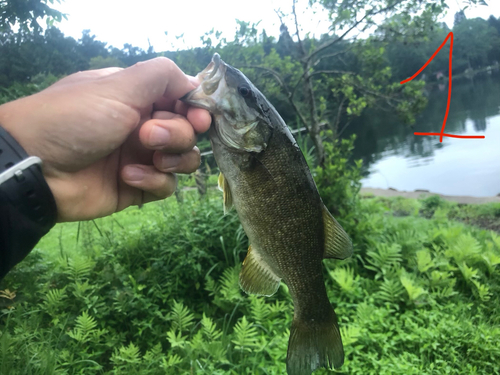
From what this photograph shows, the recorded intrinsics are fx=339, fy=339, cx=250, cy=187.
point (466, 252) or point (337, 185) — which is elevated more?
point (337, 185)

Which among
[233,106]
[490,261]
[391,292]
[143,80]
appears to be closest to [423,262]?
[391,292]

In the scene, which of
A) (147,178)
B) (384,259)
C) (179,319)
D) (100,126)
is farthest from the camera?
(384,259)

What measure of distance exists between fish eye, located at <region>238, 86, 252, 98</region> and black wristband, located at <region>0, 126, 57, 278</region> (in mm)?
875

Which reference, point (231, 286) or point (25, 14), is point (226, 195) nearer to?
point (231, 286)

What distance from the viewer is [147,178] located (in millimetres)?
1726

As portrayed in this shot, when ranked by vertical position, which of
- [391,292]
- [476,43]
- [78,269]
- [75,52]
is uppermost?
[476,43]

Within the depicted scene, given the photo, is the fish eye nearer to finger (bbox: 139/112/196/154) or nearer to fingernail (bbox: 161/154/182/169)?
finger (bbox: 139/112/196/154)

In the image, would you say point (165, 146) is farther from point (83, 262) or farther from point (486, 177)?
point (486, 177)

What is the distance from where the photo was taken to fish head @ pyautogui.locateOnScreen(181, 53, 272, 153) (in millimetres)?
1526

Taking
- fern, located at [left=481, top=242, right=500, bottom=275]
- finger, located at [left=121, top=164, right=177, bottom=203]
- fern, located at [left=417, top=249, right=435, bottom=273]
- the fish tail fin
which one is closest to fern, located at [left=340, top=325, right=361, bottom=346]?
the fish tail fin

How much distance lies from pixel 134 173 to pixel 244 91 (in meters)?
0.69

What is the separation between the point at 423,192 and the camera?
10.4 m

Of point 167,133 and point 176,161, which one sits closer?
point 167,133

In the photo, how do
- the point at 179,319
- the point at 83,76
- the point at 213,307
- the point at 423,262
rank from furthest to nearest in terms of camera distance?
the point at 423,262 → the point at 213,307 → the point at 179,319 → the point at 83,76
